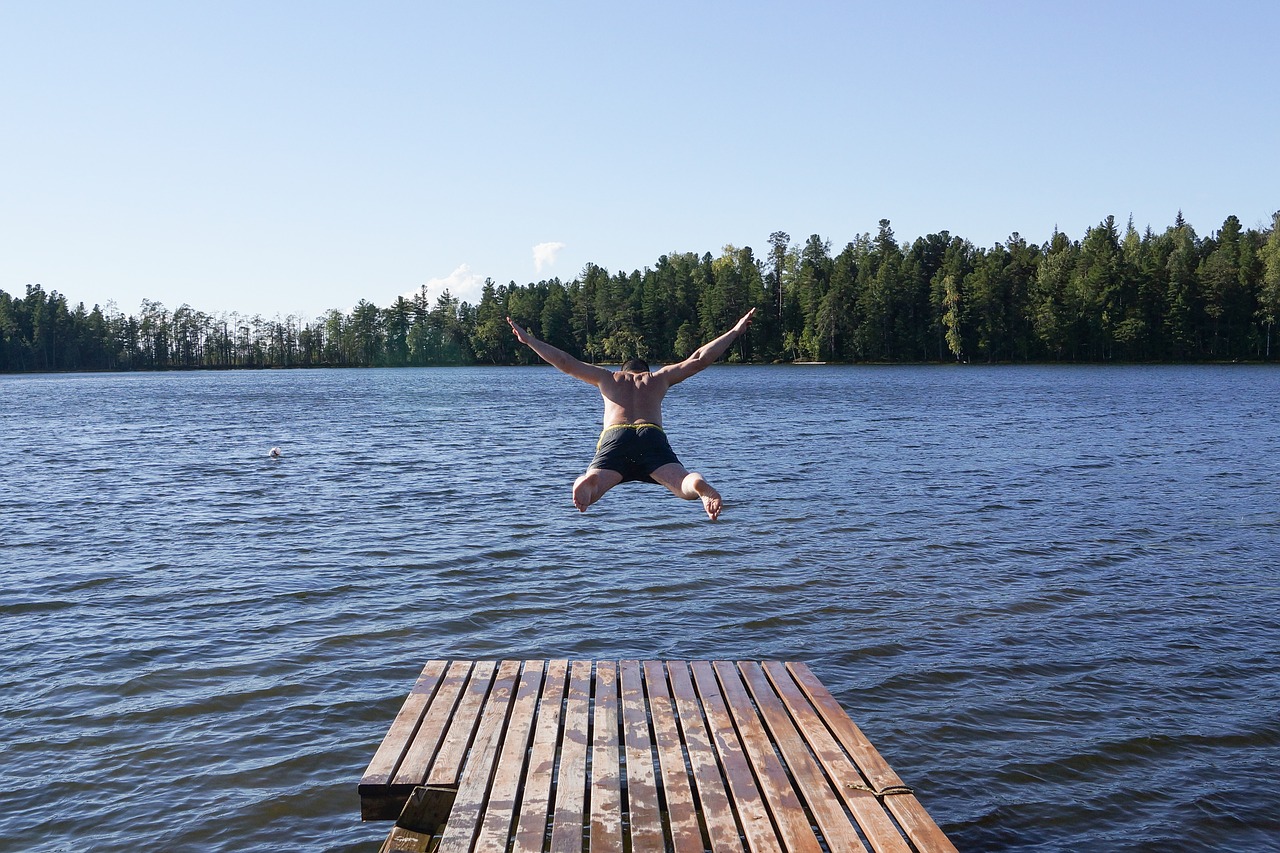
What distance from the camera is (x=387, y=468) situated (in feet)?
122

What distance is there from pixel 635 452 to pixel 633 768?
3.41 m

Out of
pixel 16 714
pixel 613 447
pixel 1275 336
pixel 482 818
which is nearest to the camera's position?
pixel 482 818

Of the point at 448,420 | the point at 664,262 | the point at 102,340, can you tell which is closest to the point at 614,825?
the point at 448,420

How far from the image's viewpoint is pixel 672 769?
834 centimetres

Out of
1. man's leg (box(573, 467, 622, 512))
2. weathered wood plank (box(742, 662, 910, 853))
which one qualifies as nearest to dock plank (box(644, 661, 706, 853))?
weathered wood plank (box(742, 662, 910, 853))

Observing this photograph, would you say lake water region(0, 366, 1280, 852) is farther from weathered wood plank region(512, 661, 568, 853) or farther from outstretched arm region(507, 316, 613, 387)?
outstretched arm region(507, 316, 613, 387)

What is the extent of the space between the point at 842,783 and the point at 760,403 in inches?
2712

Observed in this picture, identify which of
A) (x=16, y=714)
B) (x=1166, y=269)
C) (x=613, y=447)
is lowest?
(x=16, y=714)

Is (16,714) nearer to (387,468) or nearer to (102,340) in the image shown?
(387,468)

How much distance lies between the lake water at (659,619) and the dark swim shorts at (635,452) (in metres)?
3.97

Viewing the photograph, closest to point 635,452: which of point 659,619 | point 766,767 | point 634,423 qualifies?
point 634,423

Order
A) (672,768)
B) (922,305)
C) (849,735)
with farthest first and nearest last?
(922,305), (849,735), (672,768)

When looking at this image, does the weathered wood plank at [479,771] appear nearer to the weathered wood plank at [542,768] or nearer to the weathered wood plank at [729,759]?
the weathered wood plank at [542,768]

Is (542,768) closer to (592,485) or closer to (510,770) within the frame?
(510,770)
